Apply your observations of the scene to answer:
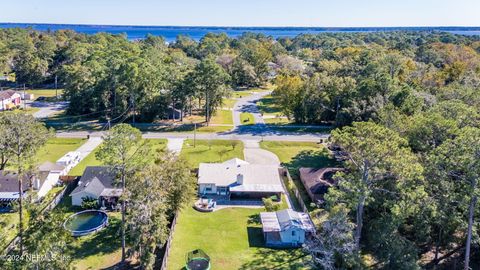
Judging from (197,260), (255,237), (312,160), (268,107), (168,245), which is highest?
(268,107)

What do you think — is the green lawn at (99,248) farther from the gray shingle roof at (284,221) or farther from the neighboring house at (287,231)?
the gray shingle roof at (284,221)

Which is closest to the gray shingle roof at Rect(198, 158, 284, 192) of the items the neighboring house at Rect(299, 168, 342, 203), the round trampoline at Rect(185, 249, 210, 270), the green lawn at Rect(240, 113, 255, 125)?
the neighboring house at Rect(299, 168, 342, 203)

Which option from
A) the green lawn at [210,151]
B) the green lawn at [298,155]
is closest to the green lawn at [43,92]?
the green lawn at [210,151]

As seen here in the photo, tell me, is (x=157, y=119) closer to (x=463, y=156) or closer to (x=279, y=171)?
(x=279, y=171)

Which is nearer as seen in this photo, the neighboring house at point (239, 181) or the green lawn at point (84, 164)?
the neighboring house at point (239, 181)

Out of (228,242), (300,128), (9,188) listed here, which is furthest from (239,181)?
(300,128)

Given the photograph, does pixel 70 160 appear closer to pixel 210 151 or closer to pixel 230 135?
pixel 210 151
